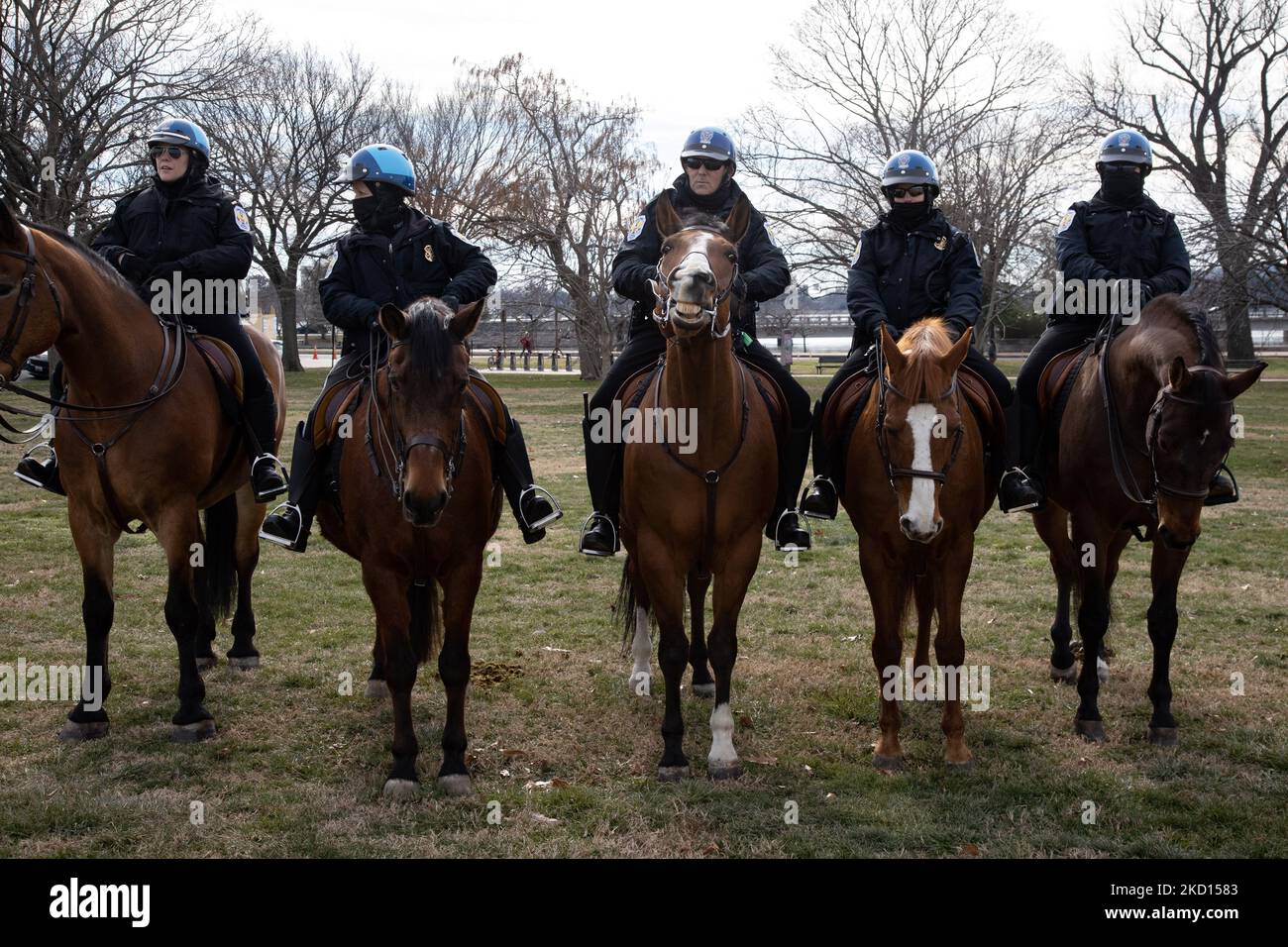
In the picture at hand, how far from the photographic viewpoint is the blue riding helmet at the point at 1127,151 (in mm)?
7547

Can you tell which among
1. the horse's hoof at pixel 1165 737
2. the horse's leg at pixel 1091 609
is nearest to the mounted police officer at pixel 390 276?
the horse's leg at pixel 1091 609

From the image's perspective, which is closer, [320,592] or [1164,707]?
[1164,707]

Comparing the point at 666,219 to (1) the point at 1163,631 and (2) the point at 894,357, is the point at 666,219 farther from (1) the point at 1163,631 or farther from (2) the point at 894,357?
(1) the point at 1163,631

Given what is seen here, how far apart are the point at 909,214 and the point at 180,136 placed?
4974mm

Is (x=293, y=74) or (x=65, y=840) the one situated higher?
(x=293, y=74)

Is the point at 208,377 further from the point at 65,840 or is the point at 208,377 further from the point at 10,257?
the point at 65,840

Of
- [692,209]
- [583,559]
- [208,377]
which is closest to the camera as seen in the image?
[692,209]

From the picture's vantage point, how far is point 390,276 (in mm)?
6762

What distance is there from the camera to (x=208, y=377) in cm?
703

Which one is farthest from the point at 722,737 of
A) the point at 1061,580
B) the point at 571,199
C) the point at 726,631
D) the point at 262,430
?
the point at 571,199
